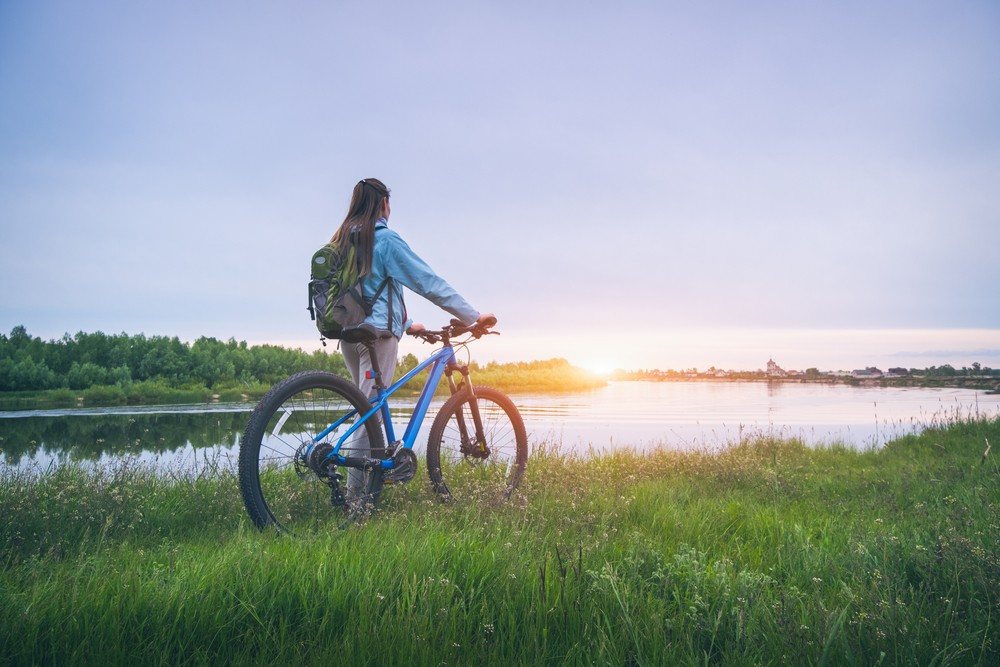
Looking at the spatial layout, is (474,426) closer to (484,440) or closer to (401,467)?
(484,440)

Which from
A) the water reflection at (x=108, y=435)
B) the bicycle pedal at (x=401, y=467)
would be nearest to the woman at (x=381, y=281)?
the bicycle pedal at (x=401, y=467)

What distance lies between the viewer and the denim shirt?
4.91 meters

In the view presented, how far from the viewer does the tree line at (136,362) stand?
2084cm

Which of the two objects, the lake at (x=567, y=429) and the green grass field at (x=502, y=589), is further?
the lake at (x=567, y=429)

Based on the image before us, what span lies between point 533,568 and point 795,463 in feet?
24.5

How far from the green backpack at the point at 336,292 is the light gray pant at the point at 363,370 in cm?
30

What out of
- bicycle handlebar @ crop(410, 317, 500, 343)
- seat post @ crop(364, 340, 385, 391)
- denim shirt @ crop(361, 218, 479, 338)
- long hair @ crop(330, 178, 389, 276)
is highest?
long hair @ crop(330, 178, 389, 276)

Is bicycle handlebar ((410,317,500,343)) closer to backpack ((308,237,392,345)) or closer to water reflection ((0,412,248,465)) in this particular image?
backpack ((308,237,392,345))

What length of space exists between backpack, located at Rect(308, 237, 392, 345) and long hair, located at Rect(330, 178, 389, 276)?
A: 6 centimetres

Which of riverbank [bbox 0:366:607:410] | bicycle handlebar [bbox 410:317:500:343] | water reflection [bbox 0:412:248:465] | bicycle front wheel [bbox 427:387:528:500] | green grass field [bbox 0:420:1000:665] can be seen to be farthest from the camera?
riverbank [bbox 0:366:607:410]

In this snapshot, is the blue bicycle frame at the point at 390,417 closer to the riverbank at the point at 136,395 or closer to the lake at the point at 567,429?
the lake at the point at 567,429

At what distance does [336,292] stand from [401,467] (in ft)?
5.35

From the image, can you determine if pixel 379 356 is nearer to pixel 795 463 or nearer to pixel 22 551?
pixel 22 551

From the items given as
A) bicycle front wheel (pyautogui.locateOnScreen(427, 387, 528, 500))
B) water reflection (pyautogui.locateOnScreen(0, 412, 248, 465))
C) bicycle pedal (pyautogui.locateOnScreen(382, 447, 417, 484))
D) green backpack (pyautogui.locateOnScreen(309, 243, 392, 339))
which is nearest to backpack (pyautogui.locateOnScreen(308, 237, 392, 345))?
green backpack (pyautogui.locateOnScreen(309, 243, 392, 339))
